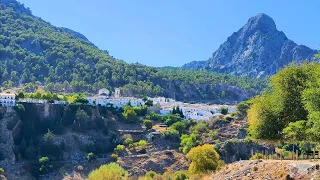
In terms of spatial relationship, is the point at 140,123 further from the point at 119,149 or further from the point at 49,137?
the point at 49,137

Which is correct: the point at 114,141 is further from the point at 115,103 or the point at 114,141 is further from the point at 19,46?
the point at 19,46

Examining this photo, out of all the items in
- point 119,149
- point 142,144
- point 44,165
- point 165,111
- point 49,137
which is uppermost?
point 165,111

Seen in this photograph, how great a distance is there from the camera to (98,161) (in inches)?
2450

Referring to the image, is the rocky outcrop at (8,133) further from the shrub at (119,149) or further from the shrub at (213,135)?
the shrub at (213,135)

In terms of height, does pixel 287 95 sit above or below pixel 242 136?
above

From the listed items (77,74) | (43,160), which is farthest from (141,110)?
(77,74)

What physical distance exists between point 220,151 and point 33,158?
27.3 metres

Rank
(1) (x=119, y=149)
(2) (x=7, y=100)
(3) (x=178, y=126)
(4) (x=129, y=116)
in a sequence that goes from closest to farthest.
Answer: (1) (x=119, y=149), (2) (x=7, y=100), (3) (x=178, y=126), (4) (x=129, y=116)

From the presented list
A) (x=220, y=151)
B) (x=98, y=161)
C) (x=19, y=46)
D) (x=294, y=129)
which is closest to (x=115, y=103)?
(x=98, y=161)

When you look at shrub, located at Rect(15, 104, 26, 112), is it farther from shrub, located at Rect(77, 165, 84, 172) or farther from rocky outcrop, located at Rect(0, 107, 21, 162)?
shrub, located at Rect(77, 165, 84, 172)

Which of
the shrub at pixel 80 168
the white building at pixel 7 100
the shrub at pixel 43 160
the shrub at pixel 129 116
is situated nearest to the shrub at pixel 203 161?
the shrub at pixel 80 168

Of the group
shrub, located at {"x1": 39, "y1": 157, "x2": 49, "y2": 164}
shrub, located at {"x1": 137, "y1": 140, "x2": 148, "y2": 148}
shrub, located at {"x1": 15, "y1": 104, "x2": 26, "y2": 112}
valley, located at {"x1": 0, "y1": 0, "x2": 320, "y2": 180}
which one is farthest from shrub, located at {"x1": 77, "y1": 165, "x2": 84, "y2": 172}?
shrub, located at {"x1": 15, "y1": 104, "x2": 26, "y2": 112}

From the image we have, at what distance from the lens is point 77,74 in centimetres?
11644

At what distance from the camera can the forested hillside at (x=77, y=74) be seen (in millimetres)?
110750
